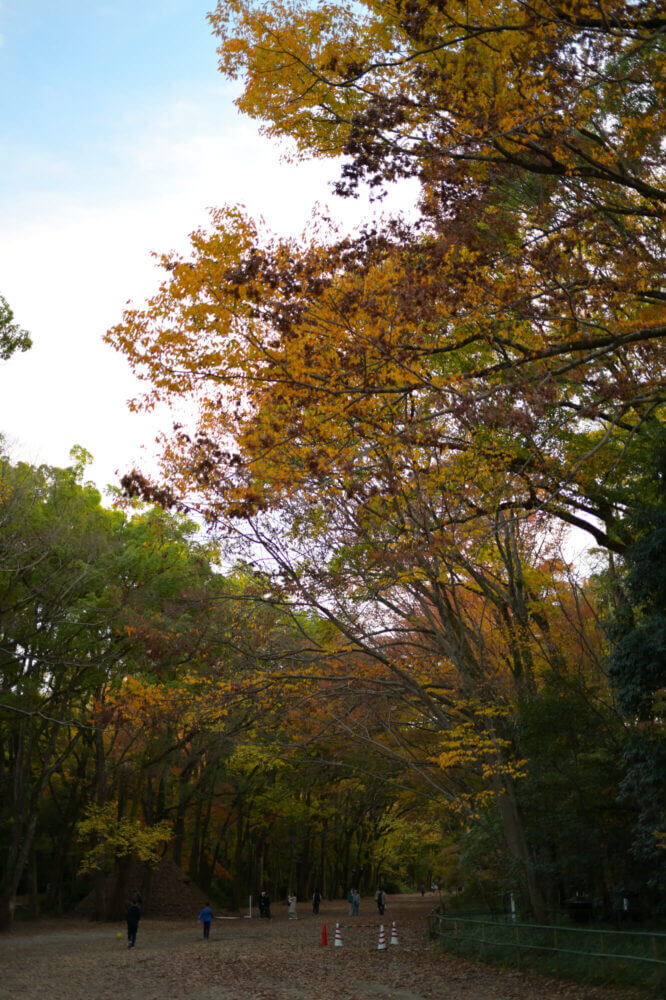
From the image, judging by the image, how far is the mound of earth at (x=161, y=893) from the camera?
31.3 m

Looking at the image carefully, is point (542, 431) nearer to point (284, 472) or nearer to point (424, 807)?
point (284, 472)

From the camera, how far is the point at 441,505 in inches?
548

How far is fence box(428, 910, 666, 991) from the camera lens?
443 inches

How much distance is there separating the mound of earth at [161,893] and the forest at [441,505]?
132cm

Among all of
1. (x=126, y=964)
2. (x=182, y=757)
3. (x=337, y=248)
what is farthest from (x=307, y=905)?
(x=337, y=248)

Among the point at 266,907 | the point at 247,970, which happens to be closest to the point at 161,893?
the point at 266,907

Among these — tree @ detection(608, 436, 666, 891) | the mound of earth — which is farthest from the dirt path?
the mound of earth

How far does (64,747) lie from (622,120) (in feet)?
105

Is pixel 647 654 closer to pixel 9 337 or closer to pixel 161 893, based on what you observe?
pixel 9 337

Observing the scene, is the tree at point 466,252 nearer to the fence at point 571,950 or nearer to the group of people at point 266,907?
the fence at point 571,950

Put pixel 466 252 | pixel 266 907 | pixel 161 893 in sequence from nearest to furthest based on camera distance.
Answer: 1. pixel 466 252
2. pixel 266 907
3. pixel 161 893

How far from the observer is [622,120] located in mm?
8055

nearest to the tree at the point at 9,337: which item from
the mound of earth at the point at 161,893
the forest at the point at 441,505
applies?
the forest at the point at 441,505

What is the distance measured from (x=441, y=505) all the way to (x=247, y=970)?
1023 cm
